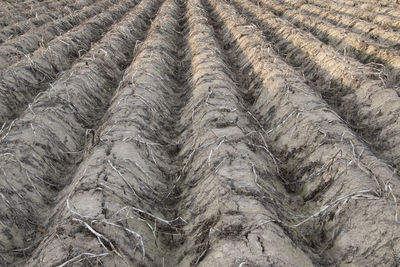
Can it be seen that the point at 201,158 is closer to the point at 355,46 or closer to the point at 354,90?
the point at 354,90

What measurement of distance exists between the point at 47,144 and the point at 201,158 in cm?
227

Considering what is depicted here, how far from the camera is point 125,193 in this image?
3701 mm

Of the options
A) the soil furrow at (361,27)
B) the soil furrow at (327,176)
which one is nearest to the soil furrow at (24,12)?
the soil furrow at (327,176)

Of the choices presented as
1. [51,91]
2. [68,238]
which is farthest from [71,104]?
[68,238]

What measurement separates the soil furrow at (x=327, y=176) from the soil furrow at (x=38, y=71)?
411 centimetres

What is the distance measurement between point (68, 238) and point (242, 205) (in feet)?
5.55

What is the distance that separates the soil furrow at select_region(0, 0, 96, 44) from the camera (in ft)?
33.4

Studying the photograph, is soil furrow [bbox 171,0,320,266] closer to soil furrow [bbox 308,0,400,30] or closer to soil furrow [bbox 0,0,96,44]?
soil furrow [bbox 308,0,400,30]

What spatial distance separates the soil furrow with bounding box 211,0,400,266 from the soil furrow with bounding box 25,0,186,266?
1.56 meters

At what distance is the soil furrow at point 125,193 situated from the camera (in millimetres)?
3047

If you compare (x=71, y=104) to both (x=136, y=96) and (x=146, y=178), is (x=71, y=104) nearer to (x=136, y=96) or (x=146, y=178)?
(x=136, y=96)

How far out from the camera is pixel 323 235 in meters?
3.50

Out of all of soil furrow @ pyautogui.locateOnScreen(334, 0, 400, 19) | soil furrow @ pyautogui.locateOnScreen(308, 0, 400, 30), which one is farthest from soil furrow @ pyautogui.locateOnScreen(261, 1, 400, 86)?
soil furrow @ pyautogui.locateOnScreen(334, 0, 400, 19)

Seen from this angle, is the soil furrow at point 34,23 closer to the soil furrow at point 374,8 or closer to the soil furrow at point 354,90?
the soil furrow at point 354,90
